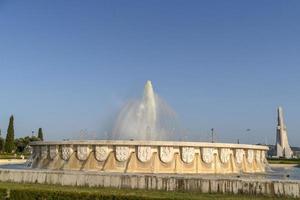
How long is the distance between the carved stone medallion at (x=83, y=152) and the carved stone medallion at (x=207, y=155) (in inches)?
182

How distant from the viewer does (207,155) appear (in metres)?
15.1

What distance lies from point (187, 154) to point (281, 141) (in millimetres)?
48819

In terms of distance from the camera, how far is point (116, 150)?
14641mm

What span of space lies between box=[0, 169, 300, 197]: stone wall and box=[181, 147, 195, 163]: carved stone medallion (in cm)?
478

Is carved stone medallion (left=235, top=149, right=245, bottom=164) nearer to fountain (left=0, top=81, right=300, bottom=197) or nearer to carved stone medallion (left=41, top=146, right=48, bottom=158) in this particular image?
fountain (left=0, top=81, right=300, bottom=197)

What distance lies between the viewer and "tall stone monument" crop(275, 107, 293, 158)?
5859 cm

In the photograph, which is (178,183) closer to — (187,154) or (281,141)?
(187,154)

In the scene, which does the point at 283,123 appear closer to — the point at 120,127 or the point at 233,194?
the point at 120,127

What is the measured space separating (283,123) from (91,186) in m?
55.4

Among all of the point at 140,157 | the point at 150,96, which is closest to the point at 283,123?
the point at 150,96

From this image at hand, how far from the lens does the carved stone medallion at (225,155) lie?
15.5 m

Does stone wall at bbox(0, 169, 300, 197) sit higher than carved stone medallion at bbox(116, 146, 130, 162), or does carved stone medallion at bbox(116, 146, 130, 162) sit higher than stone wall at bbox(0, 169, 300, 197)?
carved stone medallion at bbox(116, 146, 130, 162)

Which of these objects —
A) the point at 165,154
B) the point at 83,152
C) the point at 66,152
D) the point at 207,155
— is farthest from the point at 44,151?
the point at 207,155

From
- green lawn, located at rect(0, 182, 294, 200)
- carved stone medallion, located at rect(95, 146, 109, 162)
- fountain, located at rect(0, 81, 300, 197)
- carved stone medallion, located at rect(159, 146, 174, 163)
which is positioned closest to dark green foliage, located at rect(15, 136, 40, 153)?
fountain, located at rect(0, 81, 300, 197)
